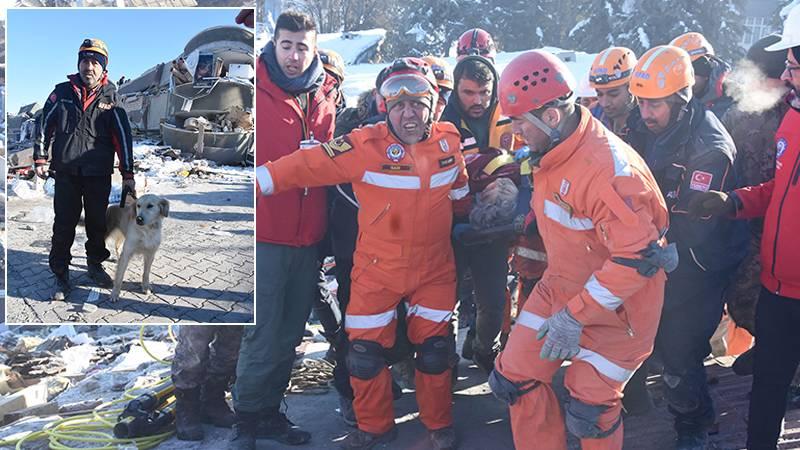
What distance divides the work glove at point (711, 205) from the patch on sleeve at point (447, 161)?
123 centimetres

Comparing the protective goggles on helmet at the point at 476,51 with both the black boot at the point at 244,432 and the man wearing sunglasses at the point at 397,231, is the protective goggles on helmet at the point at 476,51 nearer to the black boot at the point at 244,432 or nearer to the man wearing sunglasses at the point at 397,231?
the man wearing sunglasses at the point at 397,231

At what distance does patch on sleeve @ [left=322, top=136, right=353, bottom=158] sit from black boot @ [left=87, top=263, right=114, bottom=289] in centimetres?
123

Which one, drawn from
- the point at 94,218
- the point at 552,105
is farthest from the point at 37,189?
the point at 552,105

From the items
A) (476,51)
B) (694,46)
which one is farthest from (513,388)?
(476,51)

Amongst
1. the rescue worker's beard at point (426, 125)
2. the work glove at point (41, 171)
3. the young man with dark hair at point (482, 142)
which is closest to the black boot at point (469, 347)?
the young man with dark hair at point (482, 142)

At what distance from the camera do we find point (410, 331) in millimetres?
4070

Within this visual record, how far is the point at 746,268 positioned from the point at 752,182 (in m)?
0.57

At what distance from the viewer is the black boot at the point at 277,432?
13.8ft

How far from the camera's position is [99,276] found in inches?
134

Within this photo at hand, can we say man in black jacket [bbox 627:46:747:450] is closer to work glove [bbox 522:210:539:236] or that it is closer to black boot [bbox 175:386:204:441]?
work glove [bbox 522:210:539:236]

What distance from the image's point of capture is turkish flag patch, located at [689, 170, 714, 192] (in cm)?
374

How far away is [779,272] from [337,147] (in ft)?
7.34

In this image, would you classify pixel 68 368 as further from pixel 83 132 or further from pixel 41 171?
pixel 83 132

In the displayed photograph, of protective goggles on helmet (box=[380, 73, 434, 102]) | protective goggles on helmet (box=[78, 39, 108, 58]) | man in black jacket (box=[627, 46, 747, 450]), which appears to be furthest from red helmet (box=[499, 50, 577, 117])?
protective goggles on helmet (box=[78, 39, 108, 58])
